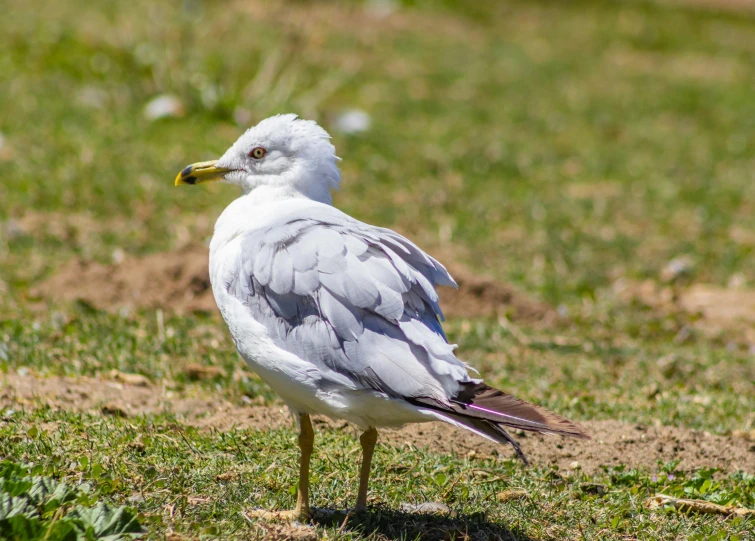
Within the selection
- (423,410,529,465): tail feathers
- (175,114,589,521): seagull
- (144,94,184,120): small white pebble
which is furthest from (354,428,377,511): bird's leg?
(144,94,184,120): small white pebble

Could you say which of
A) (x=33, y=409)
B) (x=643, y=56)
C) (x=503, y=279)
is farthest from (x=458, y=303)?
(x=643, y=56)

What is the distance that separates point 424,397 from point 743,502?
1.76 meters

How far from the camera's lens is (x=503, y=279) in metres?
7.61

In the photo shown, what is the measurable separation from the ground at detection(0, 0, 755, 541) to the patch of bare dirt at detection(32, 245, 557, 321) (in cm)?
2

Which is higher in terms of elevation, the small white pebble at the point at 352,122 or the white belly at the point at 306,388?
the small white pebble at the point at 352,122

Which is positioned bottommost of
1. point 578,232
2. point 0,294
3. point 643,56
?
point 0,294

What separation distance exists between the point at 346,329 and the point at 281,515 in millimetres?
724

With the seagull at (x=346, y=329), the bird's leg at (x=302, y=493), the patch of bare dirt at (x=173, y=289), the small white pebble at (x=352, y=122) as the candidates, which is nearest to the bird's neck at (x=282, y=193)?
the seagull at (x=346, y=329)

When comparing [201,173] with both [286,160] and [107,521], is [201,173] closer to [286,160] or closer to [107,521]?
[286,160]

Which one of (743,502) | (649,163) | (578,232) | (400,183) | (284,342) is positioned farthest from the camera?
(649,163)

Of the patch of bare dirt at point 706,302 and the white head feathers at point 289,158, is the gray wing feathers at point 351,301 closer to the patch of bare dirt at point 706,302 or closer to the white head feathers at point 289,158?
the white head feathers at point 289,158

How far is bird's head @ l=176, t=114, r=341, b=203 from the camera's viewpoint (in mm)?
4285

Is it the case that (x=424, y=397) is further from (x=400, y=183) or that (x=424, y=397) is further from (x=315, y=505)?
(x=400, y=183)

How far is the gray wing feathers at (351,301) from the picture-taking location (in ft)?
11.1
